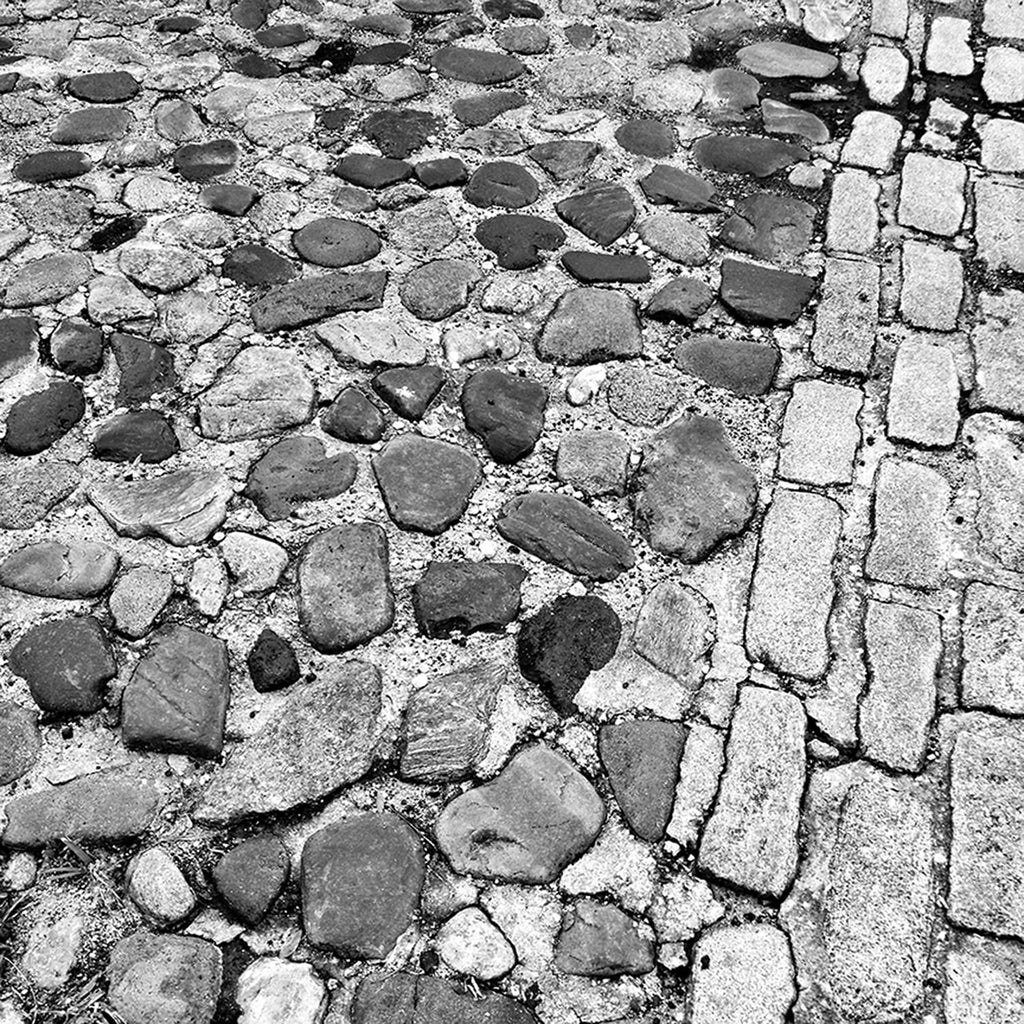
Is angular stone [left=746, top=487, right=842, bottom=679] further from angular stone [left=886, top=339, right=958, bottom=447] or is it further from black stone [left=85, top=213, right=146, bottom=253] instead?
black stone [left=85, top=213, right=146, bottom=253]

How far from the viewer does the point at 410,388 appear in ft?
8.64

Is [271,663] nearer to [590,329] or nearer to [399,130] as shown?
[590,329]

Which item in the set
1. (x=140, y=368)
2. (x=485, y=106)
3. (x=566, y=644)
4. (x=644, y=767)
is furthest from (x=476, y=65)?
(x=644, y=767)

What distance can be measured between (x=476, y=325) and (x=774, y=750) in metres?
1.34

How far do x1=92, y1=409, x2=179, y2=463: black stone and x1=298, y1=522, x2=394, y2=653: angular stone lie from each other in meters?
0.46

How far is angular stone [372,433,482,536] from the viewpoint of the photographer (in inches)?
93.7

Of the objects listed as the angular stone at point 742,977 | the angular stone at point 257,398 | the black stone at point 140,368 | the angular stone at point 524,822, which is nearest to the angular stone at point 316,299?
the angular stone at point 257,398

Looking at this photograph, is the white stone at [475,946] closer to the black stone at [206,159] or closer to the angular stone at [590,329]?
the angular stone at [590,329]

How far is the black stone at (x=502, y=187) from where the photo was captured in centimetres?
322

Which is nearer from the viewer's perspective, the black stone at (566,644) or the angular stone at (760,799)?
the angular stone at (760,799)

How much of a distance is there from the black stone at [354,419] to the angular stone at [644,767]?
900mm

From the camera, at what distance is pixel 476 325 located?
9.29 ft

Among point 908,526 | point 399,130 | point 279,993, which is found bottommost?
point 279,993

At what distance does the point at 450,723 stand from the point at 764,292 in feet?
4.91
